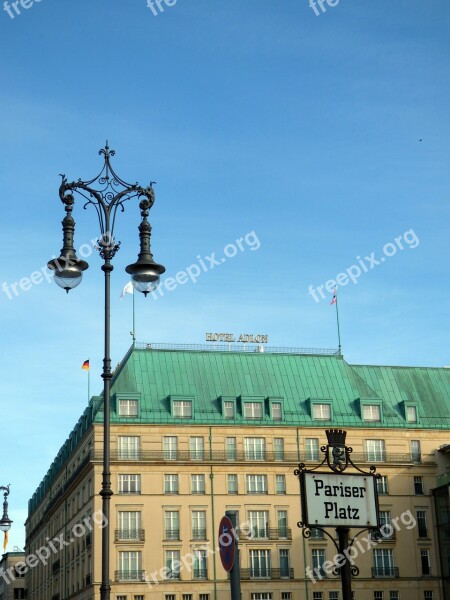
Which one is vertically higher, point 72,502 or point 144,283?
point 72,502

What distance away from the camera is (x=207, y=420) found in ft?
276

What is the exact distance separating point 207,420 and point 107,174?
60.4 metres

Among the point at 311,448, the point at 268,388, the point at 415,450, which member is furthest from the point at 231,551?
the point at 415,450

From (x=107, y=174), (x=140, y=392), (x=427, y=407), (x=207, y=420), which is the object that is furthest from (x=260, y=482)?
(x=107, y=174)

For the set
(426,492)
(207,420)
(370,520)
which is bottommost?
(370,520)

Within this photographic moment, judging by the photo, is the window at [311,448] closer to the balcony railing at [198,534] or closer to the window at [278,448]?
the window at [278,448]

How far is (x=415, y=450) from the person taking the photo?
87.8m

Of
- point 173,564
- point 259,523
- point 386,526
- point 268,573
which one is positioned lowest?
point 268,573

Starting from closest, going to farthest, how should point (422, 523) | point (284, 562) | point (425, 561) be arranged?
1. point (284, 562)
2. point (425, 561)
3. point (422, 523)

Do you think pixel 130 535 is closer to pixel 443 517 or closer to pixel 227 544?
pixel 443 517

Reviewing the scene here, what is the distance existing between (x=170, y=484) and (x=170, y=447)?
2.97 m

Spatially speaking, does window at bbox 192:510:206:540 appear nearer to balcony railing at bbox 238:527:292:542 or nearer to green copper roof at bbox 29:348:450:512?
balcony railing at bbox 238:527:292:542

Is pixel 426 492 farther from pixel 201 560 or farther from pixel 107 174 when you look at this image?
pixel 107 174

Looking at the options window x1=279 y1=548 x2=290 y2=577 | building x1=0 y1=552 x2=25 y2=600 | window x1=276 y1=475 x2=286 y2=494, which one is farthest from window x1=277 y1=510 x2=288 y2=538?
building x1=0 y1=552 x2=25 y2=600
